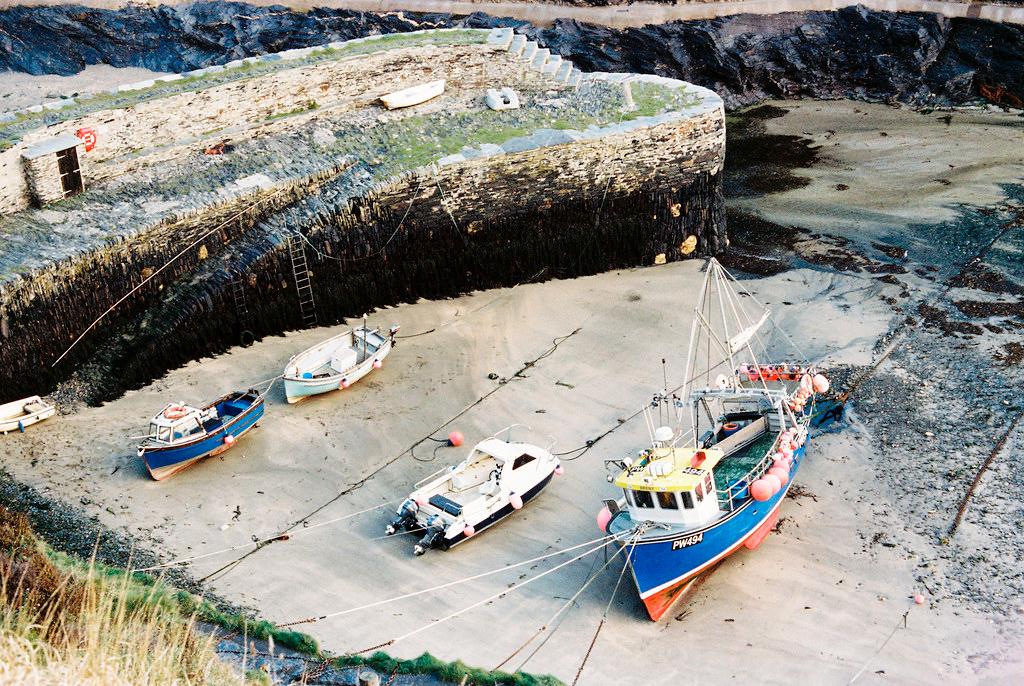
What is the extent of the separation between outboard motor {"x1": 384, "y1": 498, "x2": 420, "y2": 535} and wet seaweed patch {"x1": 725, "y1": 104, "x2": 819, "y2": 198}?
13476 millimetres

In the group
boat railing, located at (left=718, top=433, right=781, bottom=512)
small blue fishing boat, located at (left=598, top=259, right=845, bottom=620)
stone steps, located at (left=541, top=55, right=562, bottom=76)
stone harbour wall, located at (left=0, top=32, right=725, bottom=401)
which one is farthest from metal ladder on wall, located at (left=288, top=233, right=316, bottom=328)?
boat railing, located at (left=718, top=433, right=781, bottom=512)

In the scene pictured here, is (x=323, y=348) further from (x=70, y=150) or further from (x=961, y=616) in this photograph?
(x=961, y=616)

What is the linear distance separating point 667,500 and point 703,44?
21360 mm

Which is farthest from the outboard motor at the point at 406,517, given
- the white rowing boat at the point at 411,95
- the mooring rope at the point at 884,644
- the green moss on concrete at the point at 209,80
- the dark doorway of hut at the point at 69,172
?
the white rowing boat at the point at 411,95

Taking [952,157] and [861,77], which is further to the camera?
[861,77]

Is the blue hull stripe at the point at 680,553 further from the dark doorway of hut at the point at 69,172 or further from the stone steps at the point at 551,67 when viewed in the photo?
the stone steps at the point at 551,67

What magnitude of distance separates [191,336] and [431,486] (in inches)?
235

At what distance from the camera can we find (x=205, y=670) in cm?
1048

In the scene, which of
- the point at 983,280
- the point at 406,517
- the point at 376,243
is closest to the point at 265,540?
the point at 406,517

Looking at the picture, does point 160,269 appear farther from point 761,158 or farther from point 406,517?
point 761,158

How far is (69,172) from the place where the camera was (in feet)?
70.2

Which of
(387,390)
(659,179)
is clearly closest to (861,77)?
(659,179)

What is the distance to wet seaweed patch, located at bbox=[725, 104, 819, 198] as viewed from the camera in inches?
1107

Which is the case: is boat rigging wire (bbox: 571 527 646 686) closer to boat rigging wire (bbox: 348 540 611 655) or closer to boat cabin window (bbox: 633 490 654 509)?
boat cabin window (bbox: 633 490 654 509)
